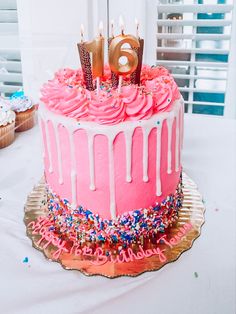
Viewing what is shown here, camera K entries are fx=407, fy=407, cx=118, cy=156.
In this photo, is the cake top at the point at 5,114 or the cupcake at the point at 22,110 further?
the cupcake at the point at 22,110

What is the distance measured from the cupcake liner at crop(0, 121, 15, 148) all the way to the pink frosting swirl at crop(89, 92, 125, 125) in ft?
2.85

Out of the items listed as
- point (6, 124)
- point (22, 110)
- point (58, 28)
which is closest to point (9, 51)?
point (22, 110)

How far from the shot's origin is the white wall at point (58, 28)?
2.38 metres

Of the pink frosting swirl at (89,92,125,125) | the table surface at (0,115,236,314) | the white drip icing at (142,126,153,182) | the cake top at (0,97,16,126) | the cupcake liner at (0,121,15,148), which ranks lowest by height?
the table surface at (0,115,236,314)

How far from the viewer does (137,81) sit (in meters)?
1.32

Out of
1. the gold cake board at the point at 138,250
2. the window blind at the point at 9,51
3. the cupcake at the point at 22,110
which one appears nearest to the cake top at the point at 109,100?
the gold cake board at the point at 138,250

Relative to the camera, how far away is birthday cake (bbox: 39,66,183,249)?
112 cm

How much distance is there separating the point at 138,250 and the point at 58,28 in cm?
189

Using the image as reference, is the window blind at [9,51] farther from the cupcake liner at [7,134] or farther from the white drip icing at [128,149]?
the white drip icing at [128,149]

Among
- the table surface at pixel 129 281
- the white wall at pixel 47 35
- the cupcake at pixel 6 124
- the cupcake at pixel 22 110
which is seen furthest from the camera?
the white wall at pixel 47 35

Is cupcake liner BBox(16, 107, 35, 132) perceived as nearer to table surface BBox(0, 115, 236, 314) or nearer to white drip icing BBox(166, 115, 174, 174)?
table surface BBox(0, 115, 236, 314)

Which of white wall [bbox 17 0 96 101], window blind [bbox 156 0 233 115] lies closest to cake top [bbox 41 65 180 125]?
white wall [bbox 17 0 96 101]

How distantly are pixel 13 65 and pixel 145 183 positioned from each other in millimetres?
1322

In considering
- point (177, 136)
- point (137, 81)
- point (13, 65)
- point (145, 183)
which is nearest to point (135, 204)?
point (145, 183)
